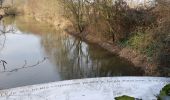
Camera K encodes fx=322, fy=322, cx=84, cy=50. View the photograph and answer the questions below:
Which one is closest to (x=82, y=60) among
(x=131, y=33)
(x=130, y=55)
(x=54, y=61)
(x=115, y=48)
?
(x=54, y=61)

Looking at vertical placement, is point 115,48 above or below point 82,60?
above

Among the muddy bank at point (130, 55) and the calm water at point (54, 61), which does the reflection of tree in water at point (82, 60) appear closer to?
the calm water at point (54, 61)

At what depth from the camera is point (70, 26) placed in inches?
1137

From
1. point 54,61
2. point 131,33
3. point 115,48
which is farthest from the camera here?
point 115,48

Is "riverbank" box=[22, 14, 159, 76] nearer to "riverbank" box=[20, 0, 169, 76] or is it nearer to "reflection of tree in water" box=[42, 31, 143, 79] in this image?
"riverbank" box=[20, 0, 169, 76]

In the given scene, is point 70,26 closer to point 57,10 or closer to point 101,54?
point 57,10

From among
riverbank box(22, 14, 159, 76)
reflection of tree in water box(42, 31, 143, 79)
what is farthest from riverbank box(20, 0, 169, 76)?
reflection of tree in water box(42, 31, 143, 79)

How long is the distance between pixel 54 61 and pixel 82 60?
62.8 inches

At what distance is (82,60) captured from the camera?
17.9 metres

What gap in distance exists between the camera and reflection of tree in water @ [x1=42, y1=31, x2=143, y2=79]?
15042 millimetres

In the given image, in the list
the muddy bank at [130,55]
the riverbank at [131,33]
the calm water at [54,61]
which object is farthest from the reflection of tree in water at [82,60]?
the riverbank at [131,33]

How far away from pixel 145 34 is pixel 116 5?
4176 mm

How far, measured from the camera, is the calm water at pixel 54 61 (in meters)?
14.5

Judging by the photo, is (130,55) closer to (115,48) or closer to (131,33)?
(131,33)
